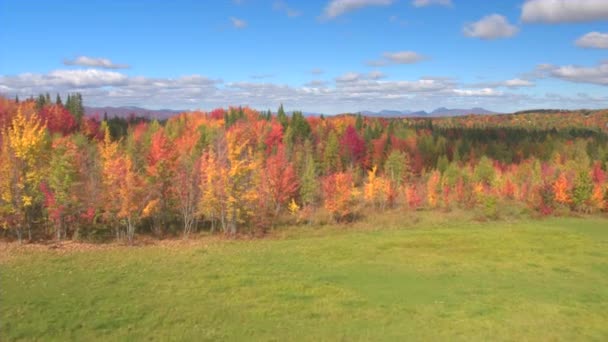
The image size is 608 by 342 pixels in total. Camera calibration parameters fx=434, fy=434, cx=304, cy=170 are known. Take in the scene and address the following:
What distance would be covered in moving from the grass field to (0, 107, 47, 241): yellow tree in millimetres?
7008

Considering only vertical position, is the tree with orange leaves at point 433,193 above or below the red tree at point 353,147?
below

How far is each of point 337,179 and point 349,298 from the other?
3748 cm

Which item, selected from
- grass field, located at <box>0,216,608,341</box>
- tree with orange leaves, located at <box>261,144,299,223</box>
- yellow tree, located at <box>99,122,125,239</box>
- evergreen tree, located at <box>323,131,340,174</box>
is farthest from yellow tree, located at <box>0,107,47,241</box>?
evergreen tree, located at <box>323,131,340,174</box>

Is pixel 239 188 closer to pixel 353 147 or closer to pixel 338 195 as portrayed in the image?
pixel 338 195

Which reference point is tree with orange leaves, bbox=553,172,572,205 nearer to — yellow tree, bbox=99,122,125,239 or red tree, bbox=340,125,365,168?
red tree, bbox=340,125,365,168

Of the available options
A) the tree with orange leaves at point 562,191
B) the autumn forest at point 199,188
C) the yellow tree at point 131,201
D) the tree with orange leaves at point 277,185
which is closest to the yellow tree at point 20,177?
the autumn forest at point 199,188

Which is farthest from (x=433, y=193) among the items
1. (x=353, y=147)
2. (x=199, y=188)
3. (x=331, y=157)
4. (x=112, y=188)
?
(x=112, y=188)

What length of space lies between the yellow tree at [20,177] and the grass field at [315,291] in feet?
23.0

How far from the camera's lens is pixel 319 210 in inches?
2785

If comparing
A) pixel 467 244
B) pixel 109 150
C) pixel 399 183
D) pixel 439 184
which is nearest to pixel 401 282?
pixel 467 244

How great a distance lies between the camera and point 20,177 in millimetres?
47375

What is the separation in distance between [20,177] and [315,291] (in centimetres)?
3660

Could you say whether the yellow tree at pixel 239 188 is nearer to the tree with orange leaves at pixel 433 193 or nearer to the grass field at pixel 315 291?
the grass field at pixel 315 291

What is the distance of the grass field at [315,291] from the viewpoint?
24078 mm
